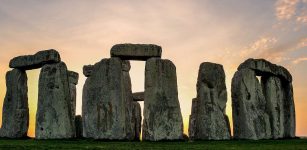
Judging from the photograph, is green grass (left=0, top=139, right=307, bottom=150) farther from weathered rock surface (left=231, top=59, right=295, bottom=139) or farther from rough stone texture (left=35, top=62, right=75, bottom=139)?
weathered rock surface (left=231, top=59, right=295, bottom=139)

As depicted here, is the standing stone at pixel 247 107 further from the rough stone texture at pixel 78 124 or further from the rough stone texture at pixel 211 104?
the rough stone texture at pixel 78 124

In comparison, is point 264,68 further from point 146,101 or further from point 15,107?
point 15,107

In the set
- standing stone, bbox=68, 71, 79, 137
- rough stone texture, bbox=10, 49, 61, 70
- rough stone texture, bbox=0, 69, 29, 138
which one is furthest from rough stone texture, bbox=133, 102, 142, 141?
rough stone texture, bbox=10, 49, 61, 70

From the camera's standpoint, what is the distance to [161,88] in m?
17.2

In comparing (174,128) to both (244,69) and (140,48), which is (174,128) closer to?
(140,48)

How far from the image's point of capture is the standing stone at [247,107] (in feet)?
62.1

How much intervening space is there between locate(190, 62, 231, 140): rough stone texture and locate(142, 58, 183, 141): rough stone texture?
3.95 feet

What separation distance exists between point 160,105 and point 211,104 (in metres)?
2.25

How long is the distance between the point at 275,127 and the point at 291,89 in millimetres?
3128

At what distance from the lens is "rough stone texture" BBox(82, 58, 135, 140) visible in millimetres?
17344

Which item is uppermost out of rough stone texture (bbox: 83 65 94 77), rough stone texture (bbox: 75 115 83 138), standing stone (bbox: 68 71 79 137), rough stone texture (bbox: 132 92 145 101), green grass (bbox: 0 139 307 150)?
rough stone texture (bbox: 83 65 94 77)

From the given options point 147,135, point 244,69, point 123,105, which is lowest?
point 147,135

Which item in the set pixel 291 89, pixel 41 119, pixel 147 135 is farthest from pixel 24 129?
pixel 291 89

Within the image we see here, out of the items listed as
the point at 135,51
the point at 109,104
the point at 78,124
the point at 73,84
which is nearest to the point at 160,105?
the point at 109,104
